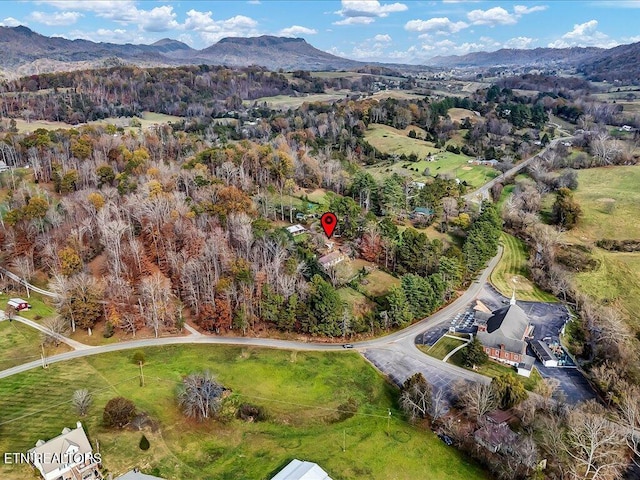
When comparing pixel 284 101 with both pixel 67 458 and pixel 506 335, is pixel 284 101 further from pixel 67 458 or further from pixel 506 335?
pixel 67 458

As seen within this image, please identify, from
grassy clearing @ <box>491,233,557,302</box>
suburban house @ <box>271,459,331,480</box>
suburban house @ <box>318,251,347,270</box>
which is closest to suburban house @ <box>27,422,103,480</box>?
suburban house @ <box>271,459,331,480</box>

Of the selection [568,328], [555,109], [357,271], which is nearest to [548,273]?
[568,328]

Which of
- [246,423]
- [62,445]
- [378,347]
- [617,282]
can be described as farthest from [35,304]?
[617,282]

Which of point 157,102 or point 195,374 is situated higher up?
point 157,102

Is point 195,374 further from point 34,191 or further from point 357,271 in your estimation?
point 34,191

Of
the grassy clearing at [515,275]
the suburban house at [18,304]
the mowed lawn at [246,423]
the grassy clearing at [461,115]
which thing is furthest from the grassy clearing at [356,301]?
the grassy clearing at [461,115]
